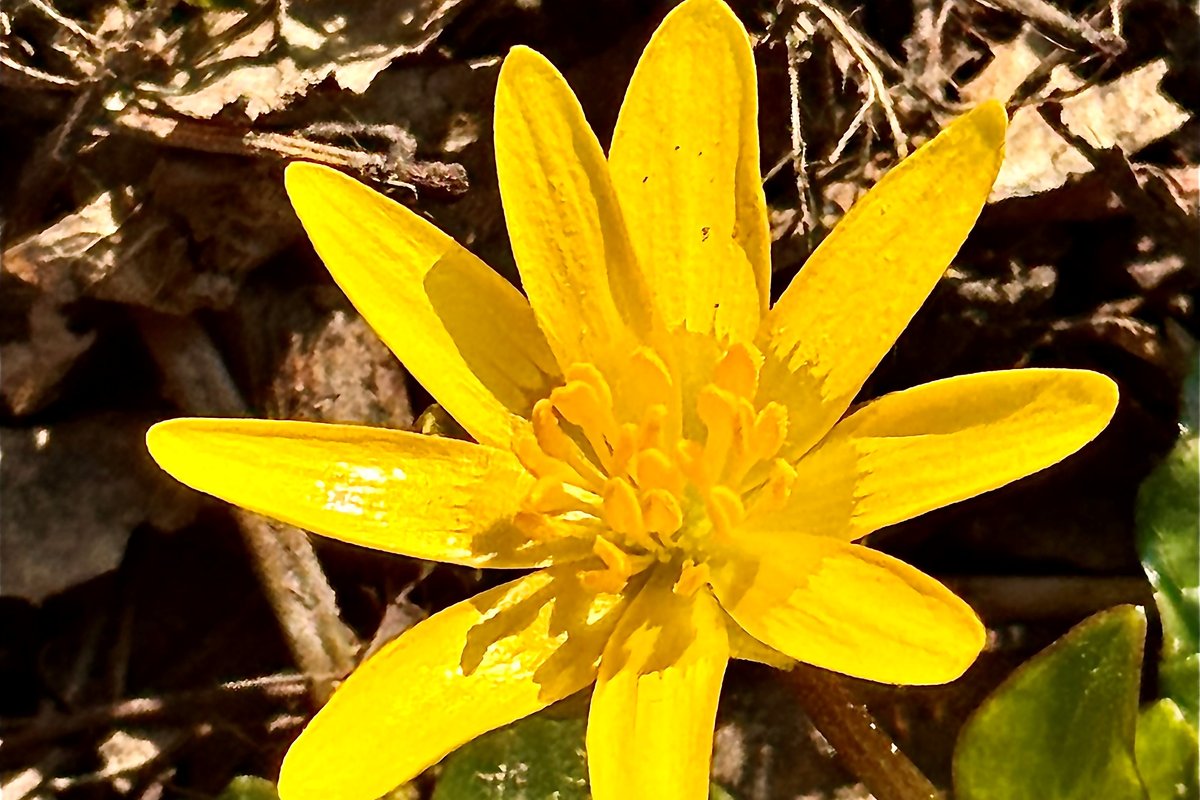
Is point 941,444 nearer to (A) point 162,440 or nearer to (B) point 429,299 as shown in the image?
(B) point 429,299

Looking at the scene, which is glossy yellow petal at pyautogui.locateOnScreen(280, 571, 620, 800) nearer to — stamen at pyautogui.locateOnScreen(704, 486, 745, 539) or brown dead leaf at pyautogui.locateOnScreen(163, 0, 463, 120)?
stamen at pyautogui.locateOnScreen(704, 486, 745, 539)

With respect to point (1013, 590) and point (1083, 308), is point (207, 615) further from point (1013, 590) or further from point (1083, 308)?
point (1083, 308)

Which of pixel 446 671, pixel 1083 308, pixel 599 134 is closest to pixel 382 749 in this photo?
pixel 446 671

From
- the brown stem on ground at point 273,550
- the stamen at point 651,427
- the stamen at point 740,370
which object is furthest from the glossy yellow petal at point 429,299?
the brown stem on ground at point 273,550

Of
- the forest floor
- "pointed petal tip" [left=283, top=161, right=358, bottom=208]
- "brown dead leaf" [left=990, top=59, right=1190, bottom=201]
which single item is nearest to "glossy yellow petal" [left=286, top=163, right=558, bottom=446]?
"pointed petal tip" [left=283, top=161, right=358, bottom=208]

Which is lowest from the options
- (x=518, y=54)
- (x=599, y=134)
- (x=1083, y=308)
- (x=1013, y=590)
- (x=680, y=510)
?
(x=1013, y=590)

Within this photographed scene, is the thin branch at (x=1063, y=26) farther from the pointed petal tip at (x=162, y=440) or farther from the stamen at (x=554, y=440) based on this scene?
the pointed petal tip at (x=162, y=440)
